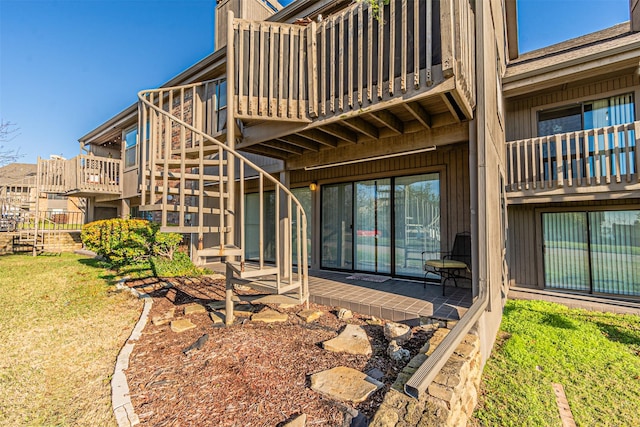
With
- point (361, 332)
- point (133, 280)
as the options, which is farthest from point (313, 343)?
point (133, 280)

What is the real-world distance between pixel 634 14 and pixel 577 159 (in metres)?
3.76

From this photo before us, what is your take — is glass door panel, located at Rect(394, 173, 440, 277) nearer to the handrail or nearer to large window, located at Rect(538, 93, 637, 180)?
the handrail

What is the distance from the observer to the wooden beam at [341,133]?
4092 mm

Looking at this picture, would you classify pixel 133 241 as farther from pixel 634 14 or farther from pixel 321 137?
pixel 634 14

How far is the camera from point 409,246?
18.7 ft

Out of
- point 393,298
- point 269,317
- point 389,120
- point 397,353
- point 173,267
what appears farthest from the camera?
point 173,267

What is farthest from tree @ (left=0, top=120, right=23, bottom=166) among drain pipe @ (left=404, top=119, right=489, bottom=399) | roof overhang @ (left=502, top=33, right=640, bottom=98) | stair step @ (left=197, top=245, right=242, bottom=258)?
roof overhang @ (left=502, top=33, right=640, bottom=98)

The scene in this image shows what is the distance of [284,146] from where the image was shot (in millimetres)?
5059

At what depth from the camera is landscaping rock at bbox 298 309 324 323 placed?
12.3 feet

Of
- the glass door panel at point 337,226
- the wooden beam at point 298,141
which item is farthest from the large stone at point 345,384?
the glass door panel at point 337,226

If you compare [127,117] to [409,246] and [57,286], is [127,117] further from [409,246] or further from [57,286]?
[409,246]

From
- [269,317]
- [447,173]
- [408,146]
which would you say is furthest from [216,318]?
[447,173]

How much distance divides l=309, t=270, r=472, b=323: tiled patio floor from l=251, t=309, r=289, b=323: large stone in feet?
2.52

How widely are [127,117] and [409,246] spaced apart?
33.4 feet
